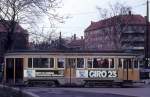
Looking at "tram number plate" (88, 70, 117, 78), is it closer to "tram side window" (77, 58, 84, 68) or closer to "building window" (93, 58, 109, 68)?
"building window" (93, 58, 109, 68)

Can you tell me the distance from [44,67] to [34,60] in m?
0.94

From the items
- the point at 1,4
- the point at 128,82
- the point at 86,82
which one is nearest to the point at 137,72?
the point at 128,82

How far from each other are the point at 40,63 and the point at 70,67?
2.33 metres

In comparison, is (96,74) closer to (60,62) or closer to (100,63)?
(100,63)

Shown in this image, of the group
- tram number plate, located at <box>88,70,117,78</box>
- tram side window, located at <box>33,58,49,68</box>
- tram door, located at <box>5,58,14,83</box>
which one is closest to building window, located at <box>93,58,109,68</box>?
tram number plate, located at <box>88,70,117,78</box>

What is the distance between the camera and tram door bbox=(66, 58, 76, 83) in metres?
41.7

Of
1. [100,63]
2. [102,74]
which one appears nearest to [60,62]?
[100,63]

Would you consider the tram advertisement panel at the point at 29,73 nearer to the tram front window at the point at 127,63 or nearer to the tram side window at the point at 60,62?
the tram side window at the point at 60,62

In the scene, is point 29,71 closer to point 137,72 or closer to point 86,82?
point 86,82

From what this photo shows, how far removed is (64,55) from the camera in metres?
41.8

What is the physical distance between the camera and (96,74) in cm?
4178

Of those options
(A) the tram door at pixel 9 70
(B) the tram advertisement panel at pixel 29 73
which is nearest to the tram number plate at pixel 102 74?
(B) the tram advertisement panel at pixel 29 73

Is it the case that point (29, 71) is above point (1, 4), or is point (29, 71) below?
below

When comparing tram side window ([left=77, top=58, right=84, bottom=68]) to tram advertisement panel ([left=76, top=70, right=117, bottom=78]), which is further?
tram side window ([left=77, top=58, right=84, bottom=68])
